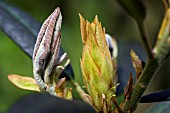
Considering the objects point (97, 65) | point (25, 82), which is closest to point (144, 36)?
point (97, 65)

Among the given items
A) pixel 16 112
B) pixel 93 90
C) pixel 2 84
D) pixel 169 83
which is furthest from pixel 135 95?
pixel 169 83

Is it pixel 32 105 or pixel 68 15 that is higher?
pixel 32 105

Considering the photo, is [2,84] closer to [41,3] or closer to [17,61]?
[17,61]

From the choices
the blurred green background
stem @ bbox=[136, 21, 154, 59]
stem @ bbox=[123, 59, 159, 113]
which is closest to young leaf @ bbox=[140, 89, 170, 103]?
stem @ bbox=[123, 59, 159, 113]

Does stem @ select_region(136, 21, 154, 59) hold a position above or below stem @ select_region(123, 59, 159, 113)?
above

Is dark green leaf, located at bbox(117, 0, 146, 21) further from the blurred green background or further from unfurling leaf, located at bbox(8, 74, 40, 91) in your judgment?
the blurred green background

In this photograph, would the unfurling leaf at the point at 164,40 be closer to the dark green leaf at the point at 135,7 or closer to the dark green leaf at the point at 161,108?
the dark green leaf at the point at 135,7
